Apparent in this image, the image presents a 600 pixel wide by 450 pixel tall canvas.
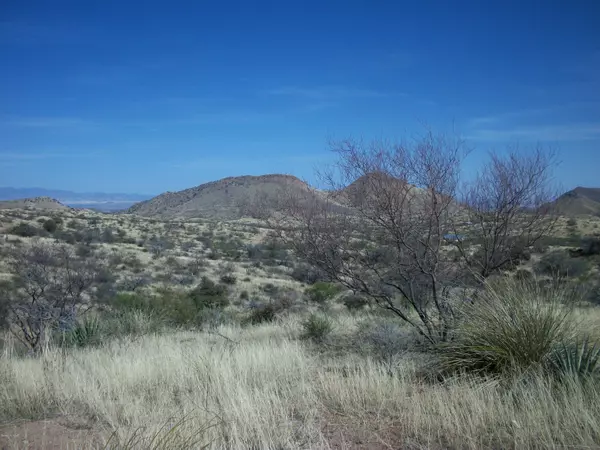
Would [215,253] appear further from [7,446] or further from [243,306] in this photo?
[7,446]

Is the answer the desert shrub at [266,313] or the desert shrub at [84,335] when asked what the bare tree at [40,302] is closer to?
the desert shrub at [84,335]

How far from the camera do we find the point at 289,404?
16.9 ft

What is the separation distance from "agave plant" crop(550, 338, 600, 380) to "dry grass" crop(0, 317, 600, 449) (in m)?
0.23

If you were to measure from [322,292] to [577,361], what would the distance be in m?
18.0

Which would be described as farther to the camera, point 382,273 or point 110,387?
point 382,273

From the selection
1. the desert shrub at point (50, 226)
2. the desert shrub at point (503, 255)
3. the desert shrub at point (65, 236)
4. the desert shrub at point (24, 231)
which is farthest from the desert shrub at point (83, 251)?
the desert shrub at point (503, 255)

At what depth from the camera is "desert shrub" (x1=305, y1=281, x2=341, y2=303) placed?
22453mm

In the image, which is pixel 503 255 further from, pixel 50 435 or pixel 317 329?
pixel 50 435

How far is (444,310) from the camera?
26.0ft

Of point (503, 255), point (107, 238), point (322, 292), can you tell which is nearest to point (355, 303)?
point (322, 292)

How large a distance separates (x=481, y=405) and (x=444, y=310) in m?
3.41

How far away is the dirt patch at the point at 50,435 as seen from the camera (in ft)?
13.9

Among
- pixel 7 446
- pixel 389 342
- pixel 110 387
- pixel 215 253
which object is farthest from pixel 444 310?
pixel 215 253

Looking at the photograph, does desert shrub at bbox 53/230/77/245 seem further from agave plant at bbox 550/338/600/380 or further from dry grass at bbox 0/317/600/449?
agave plant at bbox 550/338/600/380
